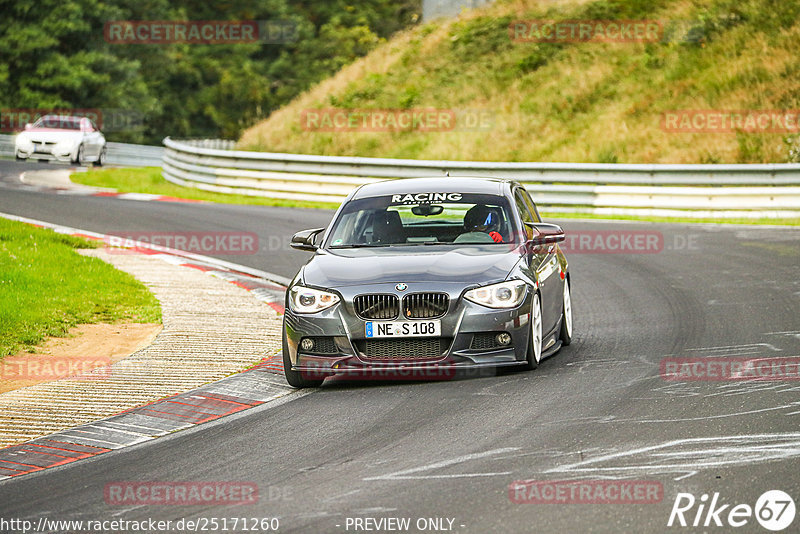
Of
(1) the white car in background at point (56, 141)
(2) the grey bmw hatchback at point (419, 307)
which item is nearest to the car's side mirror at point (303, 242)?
(2) the grey bmw hatchback at point (419, 307)

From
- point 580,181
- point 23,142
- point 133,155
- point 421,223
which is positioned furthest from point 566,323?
point 133,155

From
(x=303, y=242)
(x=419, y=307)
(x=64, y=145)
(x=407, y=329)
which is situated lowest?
(x=407, y=329)

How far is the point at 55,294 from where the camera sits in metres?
12.9

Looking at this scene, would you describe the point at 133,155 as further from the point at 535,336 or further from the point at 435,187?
the point at 535,336

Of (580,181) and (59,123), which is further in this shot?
(59,123)

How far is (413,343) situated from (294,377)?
39.4 inches

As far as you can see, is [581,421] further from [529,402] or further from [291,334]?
[291,334]

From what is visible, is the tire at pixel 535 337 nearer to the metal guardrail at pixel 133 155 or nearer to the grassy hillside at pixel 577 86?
the grassy hillside at pixel 577 86

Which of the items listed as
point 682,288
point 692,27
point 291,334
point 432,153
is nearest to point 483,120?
point 432,153

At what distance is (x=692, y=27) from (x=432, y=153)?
8.74 metres

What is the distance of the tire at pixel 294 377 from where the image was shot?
29.7 ft

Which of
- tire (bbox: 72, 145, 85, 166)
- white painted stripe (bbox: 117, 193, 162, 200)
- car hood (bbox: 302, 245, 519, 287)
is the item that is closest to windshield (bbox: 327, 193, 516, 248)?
car hood (bbox: 302, 245, 519, 287)

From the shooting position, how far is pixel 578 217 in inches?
→ 901

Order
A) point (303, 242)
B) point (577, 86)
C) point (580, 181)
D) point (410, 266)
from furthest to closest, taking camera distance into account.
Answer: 1. point (577, 86)
2. point (580, 181)
3. point (303, 242)
4. point (410, 266)
